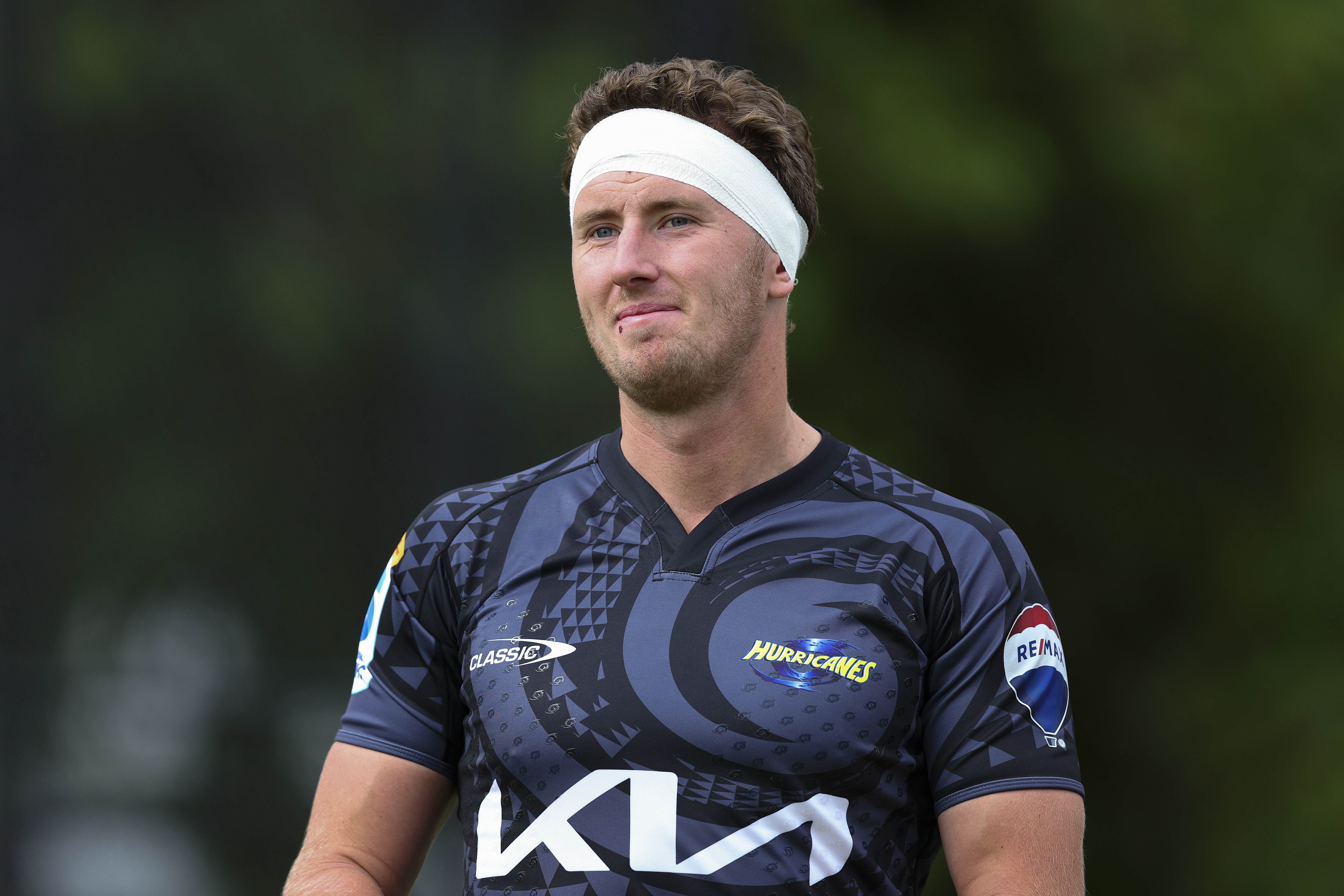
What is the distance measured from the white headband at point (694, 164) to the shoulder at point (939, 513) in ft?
1.26

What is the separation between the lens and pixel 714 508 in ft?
7.45

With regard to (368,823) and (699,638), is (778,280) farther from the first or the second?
(368,823)

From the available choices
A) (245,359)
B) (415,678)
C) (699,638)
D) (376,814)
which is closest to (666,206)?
(699,638)

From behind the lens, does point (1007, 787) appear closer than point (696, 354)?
Yes

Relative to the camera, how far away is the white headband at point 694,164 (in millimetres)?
2312

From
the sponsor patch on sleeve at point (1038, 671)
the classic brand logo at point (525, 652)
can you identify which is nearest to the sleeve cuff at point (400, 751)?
the classic brand logo at point (525, 652)

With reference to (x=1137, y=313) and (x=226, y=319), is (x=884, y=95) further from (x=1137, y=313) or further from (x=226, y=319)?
(x=226, y=319)

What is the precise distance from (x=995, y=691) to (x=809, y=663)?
275 millimetres

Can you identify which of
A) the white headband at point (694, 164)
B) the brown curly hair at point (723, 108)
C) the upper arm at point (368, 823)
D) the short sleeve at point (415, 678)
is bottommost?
the upper arm at point (368, 823)

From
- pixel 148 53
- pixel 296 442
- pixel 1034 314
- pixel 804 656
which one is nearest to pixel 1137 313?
pixel 1034 314

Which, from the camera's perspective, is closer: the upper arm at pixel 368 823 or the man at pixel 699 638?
the man at pixel 699 638

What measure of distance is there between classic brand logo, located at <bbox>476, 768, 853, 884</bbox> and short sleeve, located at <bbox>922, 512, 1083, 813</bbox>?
181mm

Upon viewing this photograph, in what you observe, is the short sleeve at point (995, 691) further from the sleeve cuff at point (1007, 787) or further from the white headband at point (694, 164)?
the white headband at point (694, 164)

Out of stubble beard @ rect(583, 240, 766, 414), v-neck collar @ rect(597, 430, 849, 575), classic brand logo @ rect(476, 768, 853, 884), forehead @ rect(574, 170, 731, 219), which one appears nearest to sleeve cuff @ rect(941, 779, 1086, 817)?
classic brand logo @ rect(476, 768, 853, 884)
